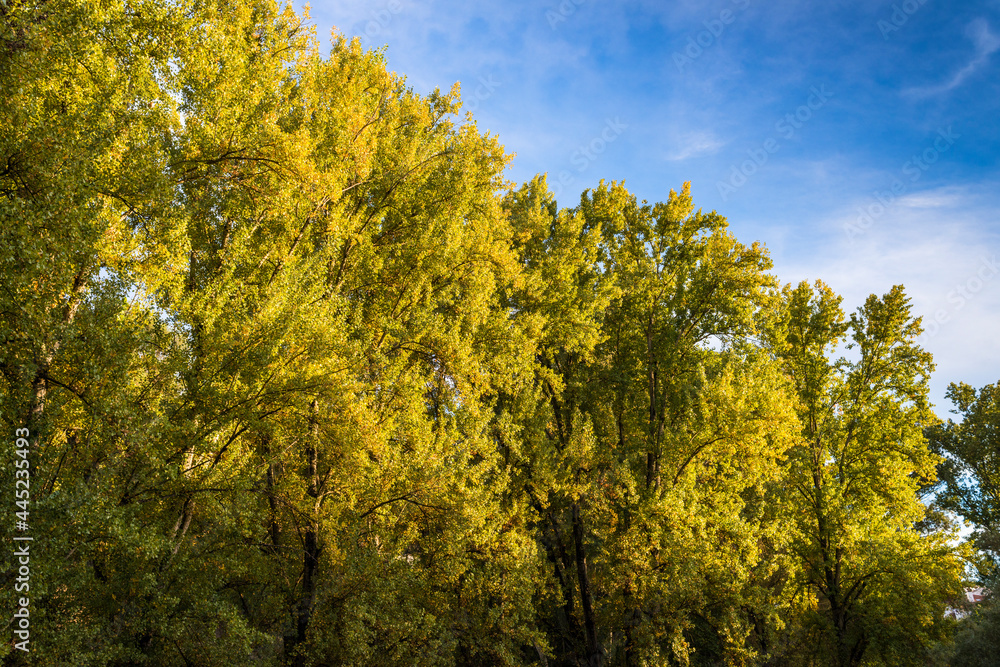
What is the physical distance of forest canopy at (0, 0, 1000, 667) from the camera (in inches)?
303

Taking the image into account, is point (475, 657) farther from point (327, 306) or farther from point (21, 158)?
point (21, 158)

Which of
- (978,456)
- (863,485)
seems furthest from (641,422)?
(978,456)

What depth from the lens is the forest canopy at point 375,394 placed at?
7684 mm

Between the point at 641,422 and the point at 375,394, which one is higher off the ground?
the point at 641,422

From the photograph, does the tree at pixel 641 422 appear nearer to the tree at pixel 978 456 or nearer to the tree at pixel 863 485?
the tree at pixel 863 485

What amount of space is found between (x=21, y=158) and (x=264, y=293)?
147 inches

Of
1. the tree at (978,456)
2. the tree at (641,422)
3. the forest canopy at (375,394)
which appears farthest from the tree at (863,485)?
the tree at (978,456)

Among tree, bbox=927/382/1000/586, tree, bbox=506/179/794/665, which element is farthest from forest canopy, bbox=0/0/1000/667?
tree, bbox=927/382/1000/586

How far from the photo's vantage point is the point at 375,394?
40.9 ft

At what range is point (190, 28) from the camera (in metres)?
9.68

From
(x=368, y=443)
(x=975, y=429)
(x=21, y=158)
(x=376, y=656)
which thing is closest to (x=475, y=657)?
(x=376, y=656)

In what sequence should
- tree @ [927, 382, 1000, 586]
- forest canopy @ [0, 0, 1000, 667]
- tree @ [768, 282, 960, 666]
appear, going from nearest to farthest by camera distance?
forest canopy @ [0, 0, 1000, 667] → tree @ [768, 282, 960, 666] → tree @ [927, 382, 1000, 586]

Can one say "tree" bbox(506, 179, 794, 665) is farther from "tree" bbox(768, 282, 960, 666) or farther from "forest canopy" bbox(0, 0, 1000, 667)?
"tree" bbox(768, 282, 960, 666)

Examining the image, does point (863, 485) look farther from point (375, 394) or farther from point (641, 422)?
point (375, 394)
